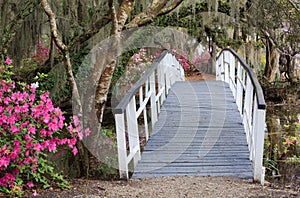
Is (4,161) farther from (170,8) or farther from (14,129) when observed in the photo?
(170,8)

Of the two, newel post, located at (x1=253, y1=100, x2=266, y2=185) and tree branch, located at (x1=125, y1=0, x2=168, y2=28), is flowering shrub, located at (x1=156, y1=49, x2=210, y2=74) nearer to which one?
tree branch, located at (x1=125, y1=0, x2=168, y2=28)

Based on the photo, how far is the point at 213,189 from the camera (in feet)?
13.0

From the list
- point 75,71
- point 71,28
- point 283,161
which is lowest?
point 283,161

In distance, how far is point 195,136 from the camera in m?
5.84

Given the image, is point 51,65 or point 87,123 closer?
point 87,123

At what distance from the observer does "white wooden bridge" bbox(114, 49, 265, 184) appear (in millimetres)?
4352

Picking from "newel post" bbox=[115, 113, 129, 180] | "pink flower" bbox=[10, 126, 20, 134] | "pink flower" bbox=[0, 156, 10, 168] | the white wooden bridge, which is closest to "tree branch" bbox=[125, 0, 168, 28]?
the white wooden bridge

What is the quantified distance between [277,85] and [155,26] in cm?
464

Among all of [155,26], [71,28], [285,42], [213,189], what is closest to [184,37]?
[285,42]

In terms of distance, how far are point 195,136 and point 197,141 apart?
0.21m

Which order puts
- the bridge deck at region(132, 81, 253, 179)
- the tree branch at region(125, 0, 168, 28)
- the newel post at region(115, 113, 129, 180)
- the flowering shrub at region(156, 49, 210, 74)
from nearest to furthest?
1. the newel post at region(115, 113, 129, 180)
2. the bridge deck at region(132, 81, 253, 179)
3. the tree branch at region(125, 0, 168, 28)
4. the flowering shrub at region(156, 49, 210, 74)

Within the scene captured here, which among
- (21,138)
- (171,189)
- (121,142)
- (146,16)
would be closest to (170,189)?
(171,189)

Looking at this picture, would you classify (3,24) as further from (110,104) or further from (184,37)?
(184,37)

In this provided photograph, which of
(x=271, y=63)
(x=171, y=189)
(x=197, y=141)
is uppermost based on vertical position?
(x=271, y=63)
